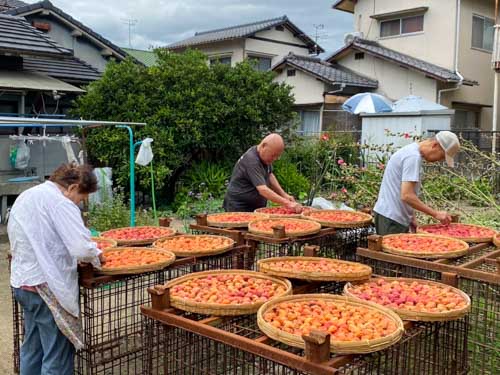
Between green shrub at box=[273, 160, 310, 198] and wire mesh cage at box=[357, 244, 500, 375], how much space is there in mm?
7662

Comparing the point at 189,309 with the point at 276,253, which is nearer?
the point at 189,309

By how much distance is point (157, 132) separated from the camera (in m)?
10.8

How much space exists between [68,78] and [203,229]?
29.7 ft

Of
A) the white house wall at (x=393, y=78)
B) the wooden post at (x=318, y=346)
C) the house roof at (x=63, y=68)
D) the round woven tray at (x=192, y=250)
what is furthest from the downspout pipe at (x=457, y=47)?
the wooden post at (x=318, y=346)

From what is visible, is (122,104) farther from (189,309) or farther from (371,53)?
(371,53)

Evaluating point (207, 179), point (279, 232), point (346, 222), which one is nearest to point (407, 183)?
point (346, 222)

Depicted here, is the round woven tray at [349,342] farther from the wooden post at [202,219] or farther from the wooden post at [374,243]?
the wooden post at [202,219]

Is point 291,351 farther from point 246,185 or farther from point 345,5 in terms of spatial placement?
→ point 345,5

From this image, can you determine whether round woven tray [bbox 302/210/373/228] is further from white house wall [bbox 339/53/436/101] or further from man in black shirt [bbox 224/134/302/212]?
white house wall [bbox 339/53/436/101]

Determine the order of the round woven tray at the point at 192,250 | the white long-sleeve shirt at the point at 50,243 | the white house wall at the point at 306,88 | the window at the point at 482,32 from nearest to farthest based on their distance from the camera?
1. the white long-sleeve shirt at the point at 50,243
2. the round woven tray at the point at 192,250
3. the window at the point at 482,32
4. the white house wall at the point at 306,88

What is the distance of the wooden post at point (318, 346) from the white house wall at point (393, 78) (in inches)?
646

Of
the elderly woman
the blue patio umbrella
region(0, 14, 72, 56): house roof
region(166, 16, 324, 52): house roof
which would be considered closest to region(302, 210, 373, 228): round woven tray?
the elderly woman

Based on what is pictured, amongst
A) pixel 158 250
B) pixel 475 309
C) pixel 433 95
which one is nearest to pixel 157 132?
pixel 158 250

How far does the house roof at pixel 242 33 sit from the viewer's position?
23281mm
